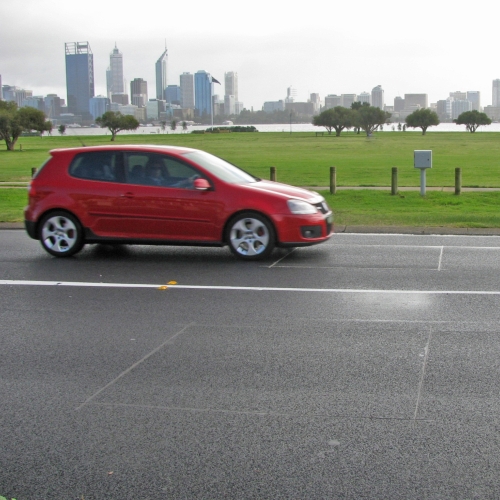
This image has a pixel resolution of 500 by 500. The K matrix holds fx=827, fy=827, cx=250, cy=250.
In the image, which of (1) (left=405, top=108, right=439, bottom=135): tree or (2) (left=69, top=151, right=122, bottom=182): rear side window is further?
(1) (left=405, top=108, right=439, bottom=135): tree

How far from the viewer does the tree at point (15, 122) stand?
265 feet

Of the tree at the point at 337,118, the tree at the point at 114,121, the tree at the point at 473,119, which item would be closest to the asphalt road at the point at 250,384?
the tree at the point at 114,121

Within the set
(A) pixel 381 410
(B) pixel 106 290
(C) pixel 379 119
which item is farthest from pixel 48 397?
(C) pixel 379 119

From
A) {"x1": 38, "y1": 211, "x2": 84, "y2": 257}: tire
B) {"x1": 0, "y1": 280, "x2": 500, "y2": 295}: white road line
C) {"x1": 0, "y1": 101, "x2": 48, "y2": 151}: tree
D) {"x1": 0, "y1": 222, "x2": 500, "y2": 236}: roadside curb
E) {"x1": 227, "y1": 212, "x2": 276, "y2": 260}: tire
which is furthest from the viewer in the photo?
{"x1": 0, "y1": 101, "x2": 48, "y2": 151}: tree

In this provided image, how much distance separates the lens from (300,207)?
11.1 meters

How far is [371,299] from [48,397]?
4053mm

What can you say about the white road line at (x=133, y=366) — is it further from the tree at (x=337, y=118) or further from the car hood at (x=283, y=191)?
the tree at (x=337, y=118)

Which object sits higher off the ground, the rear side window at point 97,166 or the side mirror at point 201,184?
the rear side window at point 97,166

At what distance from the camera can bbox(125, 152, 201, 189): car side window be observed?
11.3m

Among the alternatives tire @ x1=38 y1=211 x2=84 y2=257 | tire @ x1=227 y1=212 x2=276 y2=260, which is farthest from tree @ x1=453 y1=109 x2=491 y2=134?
tire @ x1=38 y1=211 x2=84 y2=257

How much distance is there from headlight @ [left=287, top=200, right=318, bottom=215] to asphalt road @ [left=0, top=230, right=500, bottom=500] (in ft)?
3.50

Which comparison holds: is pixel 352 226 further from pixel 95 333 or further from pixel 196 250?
pixel 95 333

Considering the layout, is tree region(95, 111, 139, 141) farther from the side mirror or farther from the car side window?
the side mirror

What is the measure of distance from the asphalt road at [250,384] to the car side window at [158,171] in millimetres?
1548
